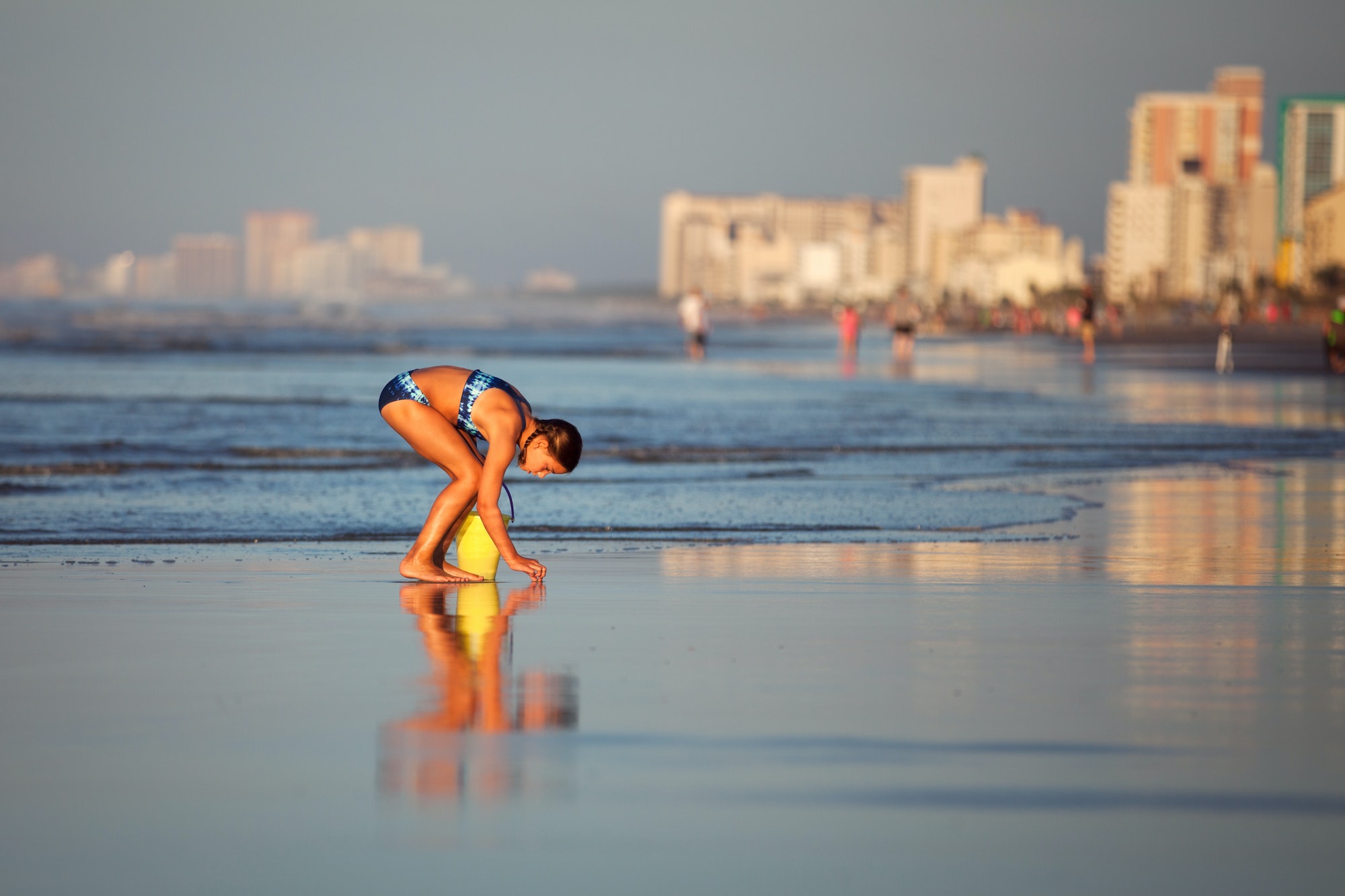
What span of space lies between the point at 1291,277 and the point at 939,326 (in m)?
87.9

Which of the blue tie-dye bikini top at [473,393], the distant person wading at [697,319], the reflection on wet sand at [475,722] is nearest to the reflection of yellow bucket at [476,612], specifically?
the reflection on wet sand at [475,722]

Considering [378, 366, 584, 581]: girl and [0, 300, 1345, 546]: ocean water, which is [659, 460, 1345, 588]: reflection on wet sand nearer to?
[0, 300, 1345, 546]: ocean water

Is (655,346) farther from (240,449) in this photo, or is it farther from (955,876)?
(955,876)

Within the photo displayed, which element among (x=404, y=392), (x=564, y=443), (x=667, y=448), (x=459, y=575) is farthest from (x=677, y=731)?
(x=667, y=448)

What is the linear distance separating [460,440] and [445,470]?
0.14 metres

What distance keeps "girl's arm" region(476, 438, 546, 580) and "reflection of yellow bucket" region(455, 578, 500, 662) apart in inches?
6.6

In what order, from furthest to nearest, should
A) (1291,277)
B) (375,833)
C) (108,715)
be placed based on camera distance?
(1291,277) < (108,715) < (375,833)

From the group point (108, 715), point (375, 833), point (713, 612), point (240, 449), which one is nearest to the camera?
point (375, 833)

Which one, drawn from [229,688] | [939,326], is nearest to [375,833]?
[229,688]

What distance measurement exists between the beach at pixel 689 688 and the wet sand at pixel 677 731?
0.6 inches

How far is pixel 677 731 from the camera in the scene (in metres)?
4.29

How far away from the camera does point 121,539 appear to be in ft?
28.8

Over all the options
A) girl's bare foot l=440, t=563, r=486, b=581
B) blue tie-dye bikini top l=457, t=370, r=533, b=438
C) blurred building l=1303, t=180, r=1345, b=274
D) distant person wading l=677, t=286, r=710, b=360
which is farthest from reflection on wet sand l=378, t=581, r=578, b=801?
blurred building l=1303, t=180, r=1345, b=274

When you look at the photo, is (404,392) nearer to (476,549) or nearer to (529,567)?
(476,549)
